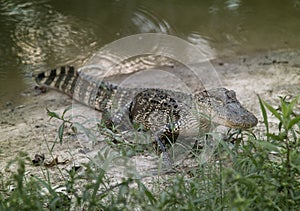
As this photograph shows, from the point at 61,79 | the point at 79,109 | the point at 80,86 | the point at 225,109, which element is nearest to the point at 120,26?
the point at 61,79

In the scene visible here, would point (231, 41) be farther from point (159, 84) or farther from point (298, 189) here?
point (298, 189)

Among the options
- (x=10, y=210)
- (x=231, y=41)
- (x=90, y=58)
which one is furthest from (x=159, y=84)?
(x=10, y=210)

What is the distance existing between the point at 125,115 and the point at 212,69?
1946 millimetres

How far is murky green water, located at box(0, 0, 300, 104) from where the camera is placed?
7285 millimetres

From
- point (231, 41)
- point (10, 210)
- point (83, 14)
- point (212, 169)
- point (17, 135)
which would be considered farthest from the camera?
point (83, 14)

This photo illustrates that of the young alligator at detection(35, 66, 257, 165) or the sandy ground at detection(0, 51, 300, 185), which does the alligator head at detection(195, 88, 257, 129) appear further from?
the sandy ground at detection(0, 51, 300, 185)

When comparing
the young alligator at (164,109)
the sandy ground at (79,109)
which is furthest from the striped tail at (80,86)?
the sandy ground at (79,109)

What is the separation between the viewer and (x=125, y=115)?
17.2ft

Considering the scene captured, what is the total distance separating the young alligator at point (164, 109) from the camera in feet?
14.7

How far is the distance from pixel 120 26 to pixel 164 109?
3.39m

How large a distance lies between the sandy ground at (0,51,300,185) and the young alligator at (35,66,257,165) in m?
0.22

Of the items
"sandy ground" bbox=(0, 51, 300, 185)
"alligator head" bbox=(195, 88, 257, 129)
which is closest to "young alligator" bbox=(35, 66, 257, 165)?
"alligator head" bbox=(195, 88, 257, 129)

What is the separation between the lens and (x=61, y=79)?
20.2 ft

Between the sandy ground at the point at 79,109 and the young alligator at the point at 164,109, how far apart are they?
22 centimetres
